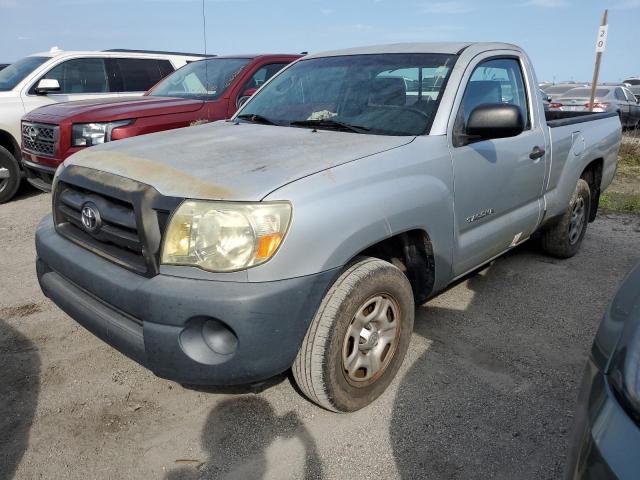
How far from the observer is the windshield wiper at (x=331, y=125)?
9.48ft

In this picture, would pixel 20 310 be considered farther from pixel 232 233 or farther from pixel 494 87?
pixel 494 87

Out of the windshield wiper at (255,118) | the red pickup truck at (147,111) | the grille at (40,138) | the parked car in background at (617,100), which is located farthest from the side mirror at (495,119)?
the parked car in background at (617,100)

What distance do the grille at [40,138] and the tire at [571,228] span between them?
503 centimetres

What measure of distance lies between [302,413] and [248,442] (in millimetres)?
316

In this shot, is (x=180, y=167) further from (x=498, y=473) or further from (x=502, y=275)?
(x=502, y=275)

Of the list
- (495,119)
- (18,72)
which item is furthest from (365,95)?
(18,72)

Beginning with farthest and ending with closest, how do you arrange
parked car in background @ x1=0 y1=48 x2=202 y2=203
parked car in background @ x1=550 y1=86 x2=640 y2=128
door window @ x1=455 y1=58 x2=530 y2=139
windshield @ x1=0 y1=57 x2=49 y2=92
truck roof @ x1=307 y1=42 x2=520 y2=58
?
1. parked car in background @ x1=550 y1=86 x2=640 y2=128
2. windshield @ x1=0 y1=57 x2=49 y2=92
3. parked car in background @ x1=0 y1=48 x2=202 y2=203
4. truck roof @ x1=307 y1=42 x2=520 y2=58
5. door window @ x1=455 y1=58 x2=530 y2=139

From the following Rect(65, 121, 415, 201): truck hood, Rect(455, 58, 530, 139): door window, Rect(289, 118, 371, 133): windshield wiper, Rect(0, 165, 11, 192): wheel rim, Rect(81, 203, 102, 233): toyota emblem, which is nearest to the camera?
Rect(65, 121, 415, 201): truck hood

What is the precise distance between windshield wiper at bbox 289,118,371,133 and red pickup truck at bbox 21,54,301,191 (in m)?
2.74

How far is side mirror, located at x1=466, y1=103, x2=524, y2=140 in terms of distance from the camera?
278 cm

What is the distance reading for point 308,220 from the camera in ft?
6.71

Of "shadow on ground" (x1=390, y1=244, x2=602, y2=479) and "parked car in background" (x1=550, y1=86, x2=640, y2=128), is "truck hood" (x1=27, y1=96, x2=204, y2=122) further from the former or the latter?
"parked car in background" (x1=550, y1=86, x2=640, y2=128)

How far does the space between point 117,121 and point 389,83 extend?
129 inches

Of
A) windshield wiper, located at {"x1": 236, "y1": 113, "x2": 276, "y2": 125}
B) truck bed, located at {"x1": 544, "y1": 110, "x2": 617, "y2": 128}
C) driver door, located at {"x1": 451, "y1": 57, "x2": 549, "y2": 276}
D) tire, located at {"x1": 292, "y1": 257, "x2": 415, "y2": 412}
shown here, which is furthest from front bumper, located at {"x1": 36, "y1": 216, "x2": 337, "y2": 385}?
truck bed, located at {"x1": 544, "y1": 110, "x2": 617, "y2": 128}
